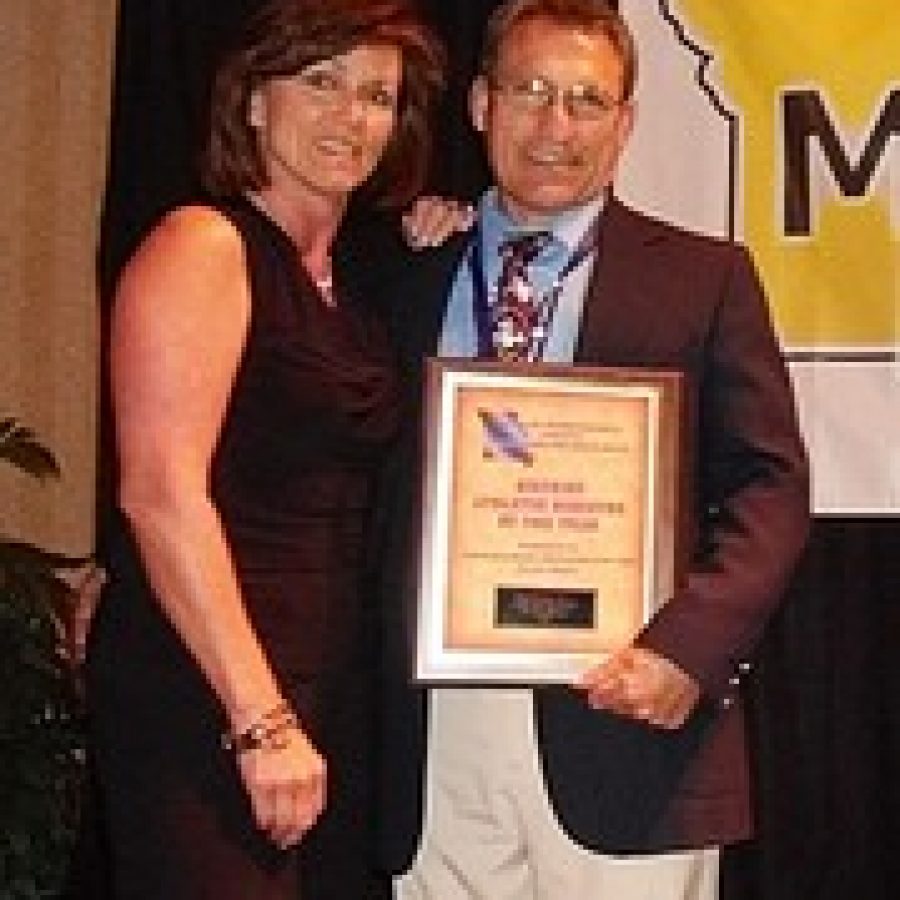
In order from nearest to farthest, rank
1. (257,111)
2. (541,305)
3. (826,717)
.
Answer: (257,111), (541,305), (826,717)

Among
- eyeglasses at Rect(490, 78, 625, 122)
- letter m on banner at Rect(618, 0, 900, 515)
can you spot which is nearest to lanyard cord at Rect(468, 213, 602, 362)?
eyeglasses at Rect(490, 78, 625, 122)

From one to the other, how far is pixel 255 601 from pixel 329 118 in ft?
1.47

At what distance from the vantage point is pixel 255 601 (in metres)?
1.88

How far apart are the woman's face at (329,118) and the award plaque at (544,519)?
9.6 inches

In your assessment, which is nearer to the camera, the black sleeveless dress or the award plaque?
the black sleeveless dress

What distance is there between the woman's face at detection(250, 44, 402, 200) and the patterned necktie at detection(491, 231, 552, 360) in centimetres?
19

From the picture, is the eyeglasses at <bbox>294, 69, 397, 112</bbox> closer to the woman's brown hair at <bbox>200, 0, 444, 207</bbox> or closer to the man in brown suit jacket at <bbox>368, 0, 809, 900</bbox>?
the woman's brown hair at <bbox>200, 0, 444, 207</bbox>

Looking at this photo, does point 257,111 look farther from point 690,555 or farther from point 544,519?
point 690,555

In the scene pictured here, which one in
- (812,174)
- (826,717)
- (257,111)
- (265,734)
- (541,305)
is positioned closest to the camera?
(265,734)

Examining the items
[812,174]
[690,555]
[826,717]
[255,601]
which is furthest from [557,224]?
[826,717]

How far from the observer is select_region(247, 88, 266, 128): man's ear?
1915 millimetres

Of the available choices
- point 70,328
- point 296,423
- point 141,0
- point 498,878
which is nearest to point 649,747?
point 498,878

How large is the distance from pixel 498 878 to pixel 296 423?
0.52 m

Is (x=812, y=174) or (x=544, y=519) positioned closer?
(x=544, y=519)
